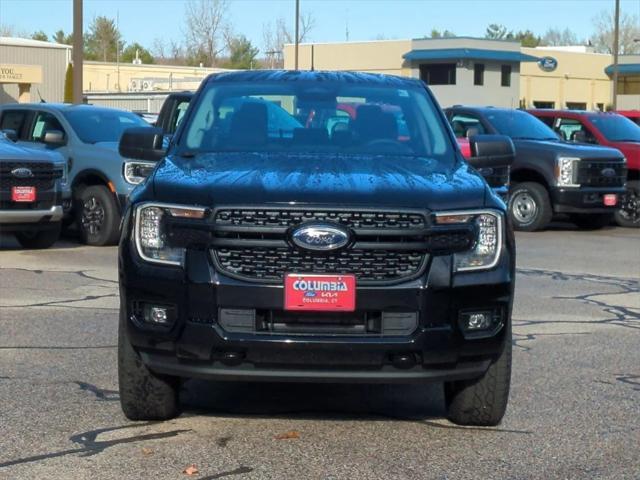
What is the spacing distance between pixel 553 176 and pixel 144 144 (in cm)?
1162

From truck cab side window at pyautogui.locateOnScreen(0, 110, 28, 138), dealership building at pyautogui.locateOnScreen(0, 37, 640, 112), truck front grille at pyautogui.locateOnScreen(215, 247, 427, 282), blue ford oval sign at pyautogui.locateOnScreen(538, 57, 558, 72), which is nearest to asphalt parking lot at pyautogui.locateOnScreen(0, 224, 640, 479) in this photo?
Answer: truck front grille at pyautogui.locateOnScreen(215, 247, 427, 282)

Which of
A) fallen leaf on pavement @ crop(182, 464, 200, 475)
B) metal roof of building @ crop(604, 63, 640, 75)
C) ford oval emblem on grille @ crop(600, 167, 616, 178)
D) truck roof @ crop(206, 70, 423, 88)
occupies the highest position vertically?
metal roof of building @ crop(604, 63, 640, 75)

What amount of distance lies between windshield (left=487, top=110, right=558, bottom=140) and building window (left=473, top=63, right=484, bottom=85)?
1728 inches

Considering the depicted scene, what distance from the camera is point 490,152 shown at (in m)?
7.39

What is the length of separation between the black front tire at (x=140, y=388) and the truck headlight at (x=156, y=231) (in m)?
0.44

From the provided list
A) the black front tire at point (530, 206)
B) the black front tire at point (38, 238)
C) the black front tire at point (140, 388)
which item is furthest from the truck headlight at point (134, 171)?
the black front tire at point (140, 388)

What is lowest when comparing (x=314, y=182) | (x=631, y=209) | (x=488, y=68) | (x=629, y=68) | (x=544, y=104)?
(x=631, y=209)

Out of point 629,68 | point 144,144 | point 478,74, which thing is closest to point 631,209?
point 144,144

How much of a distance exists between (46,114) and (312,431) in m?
10.9

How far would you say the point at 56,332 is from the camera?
8867 millimetres

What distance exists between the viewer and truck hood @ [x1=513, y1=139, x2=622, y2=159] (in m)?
17.9

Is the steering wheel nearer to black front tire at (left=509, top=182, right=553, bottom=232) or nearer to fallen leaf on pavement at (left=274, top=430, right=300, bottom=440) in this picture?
fallen leaf on pavement at (left=274, top=430, right=300, bottom=440)

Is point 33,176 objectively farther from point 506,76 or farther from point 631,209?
point 506,76

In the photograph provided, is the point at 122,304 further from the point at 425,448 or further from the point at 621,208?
the point at 621,208
